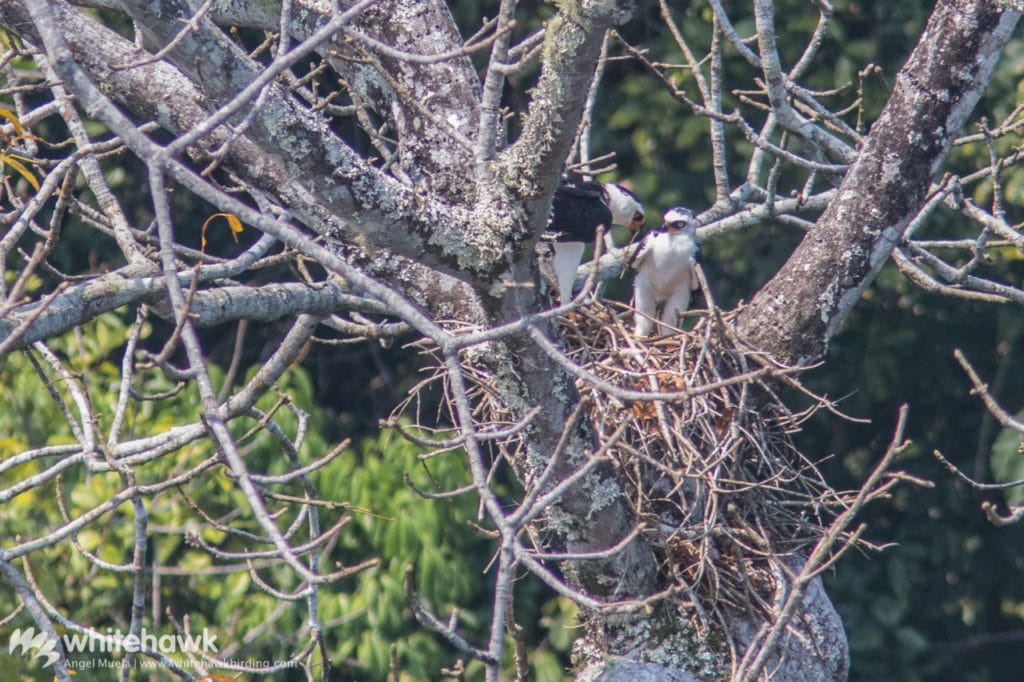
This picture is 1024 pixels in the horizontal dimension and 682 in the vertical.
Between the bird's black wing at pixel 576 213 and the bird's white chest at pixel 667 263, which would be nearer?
the bird's black wing at pixel 576 213

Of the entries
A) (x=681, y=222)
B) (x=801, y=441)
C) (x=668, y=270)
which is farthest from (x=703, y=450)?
(x=801, y=441)

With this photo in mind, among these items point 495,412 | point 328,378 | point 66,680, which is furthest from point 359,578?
point 66,680

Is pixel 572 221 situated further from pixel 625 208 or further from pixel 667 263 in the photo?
pixel 625 208

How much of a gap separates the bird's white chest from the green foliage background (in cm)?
128

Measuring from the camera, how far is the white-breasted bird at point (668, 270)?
4793 mm

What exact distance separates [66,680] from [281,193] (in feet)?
4.19

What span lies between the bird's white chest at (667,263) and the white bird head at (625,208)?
0.41 meters

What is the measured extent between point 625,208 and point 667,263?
570mm

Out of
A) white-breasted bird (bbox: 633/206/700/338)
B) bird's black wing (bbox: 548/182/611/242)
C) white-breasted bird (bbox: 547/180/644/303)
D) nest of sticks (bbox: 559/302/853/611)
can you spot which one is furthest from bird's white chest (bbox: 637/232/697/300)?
nest of sticks (bbox: 559/302/853/611)

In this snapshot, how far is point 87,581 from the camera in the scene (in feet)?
18.2

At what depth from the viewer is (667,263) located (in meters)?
4.82

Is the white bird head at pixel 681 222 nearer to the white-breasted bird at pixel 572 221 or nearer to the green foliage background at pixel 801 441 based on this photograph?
the white-breasted bird at pixel 572 221

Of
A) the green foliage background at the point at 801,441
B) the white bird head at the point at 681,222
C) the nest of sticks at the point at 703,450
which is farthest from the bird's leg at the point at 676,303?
the green foliage background at the point at 801,441

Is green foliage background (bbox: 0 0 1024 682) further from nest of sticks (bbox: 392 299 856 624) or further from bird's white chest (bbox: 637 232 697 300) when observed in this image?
nest of sticks (bbox: 392 299 856 624)
